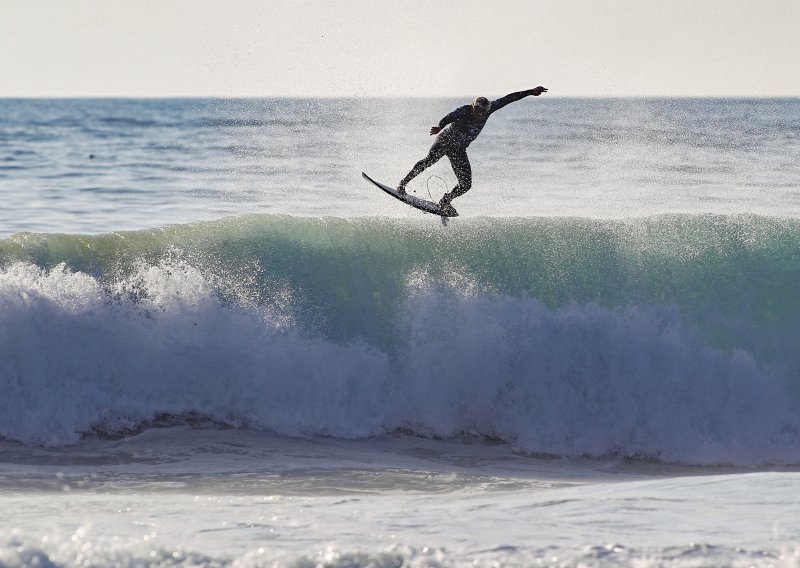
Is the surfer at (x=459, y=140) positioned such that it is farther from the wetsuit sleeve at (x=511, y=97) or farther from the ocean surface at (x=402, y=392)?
the ocean surface at (x=402, y=392)

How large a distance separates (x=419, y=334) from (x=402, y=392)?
74 cm

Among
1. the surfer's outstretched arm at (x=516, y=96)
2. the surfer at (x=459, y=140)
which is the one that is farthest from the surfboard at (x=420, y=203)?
the surfer's outstretched arm at (x=516, y=96)

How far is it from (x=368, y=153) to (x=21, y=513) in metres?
15.5

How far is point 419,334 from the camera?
410 inches

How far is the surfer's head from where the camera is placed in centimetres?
1040

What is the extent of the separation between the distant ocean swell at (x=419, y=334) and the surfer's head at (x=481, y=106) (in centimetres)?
168

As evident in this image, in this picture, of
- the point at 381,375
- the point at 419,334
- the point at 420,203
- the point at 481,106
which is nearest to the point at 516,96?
the point at 481,106

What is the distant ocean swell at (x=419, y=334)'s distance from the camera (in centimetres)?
958

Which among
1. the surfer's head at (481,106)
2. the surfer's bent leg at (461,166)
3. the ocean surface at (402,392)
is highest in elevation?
the surfer's head at (481,106)

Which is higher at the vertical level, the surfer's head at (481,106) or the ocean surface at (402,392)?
the surfer's head at (481,106)

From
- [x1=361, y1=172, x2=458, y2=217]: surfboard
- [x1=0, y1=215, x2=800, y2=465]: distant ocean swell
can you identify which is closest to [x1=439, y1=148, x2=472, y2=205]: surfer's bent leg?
[x1=361, y1=172, x2=458, y2=217]: surfboard

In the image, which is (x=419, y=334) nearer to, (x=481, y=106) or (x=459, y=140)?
(x=459, y=140)

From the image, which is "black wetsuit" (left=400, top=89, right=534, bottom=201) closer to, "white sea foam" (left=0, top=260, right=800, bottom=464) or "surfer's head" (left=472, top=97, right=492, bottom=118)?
"surfer's head" (left=472, top=97, right=492, bottom=118)

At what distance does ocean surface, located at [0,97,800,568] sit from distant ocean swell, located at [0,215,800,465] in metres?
0.03
